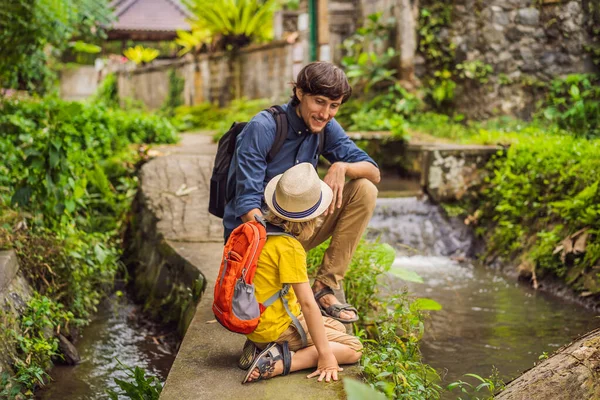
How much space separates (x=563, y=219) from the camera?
625 centimetres

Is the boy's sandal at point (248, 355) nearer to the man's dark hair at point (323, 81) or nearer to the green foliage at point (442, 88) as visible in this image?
the man's dark hair at point (323, 81)

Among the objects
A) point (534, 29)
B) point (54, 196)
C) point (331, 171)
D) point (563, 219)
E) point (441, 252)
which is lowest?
point (441, 252)

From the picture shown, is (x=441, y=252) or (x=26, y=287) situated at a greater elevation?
(x=26, y=287)

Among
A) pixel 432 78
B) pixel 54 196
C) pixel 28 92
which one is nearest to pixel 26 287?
pixel 54 196

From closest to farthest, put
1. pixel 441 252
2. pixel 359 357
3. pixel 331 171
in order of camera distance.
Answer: pixel 359 357
pixel 331 171
pixel 441 252

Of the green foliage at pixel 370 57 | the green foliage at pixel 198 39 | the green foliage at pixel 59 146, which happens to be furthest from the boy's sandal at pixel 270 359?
the green foliage at pixel 198 39

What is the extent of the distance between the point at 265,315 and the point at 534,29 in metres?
8.40

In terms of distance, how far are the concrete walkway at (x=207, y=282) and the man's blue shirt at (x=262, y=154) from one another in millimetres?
597

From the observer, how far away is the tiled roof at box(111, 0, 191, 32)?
74.4 feet

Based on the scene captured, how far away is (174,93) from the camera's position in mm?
15375

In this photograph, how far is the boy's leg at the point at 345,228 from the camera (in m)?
3.62

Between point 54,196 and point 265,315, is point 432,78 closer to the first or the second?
point 54,196

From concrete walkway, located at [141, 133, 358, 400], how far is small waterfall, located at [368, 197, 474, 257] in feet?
6.64

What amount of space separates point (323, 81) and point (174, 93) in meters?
12.8
